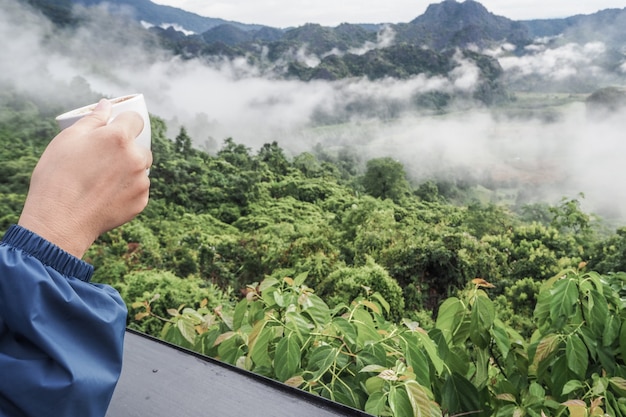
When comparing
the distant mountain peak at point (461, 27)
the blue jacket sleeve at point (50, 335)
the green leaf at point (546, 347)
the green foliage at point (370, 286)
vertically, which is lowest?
the green foliage at point (370, 286)

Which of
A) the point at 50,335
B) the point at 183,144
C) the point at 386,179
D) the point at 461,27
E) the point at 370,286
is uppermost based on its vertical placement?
the point at 461,27

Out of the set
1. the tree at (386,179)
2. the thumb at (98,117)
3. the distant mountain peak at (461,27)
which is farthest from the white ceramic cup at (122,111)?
the distant mountain peak at (461,27)

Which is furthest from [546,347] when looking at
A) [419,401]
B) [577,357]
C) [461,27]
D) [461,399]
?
[461,27]

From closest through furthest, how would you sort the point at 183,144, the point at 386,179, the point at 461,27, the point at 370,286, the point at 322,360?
the point at 322,360, the point at 370,286, the point at 183,144, the point at 386,179, the point at 461,27

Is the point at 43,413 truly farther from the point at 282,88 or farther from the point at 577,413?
the point at 282,88

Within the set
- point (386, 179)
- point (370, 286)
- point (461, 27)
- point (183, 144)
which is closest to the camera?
point (370, 286)

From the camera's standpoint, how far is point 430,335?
23.0 inches

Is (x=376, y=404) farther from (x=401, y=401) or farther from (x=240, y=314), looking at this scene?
(x=240, y=314)

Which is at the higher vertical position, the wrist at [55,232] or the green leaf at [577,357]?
the wrist at [55,232]

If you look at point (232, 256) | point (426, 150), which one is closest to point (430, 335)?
point (232, 256)

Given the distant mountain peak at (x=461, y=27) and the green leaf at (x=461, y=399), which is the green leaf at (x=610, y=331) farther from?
the distant mountain peak at (x=461, y=27)

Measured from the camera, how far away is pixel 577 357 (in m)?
0.55

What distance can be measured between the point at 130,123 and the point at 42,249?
0.12m

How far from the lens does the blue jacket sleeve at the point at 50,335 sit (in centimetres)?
26
